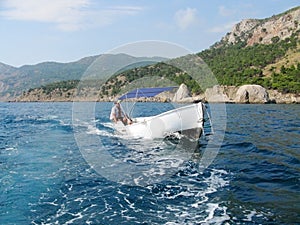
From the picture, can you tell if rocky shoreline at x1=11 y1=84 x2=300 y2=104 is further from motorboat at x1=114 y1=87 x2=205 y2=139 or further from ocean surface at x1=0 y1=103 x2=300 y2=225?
ocean surface at x1=0 y1=103 x2=300 y2=225

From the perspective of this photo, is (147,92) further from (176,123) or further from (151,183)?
(151,183)

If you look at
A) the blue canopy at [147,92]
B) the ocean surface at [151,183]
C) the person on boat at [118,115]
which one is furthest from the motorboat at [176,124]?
the person on boat at [118,115]

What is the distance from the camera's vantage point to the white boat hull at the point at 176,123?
23.0 m

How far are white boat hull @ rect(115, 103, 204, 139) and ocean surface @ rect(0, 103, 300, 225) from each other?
0.89 meters

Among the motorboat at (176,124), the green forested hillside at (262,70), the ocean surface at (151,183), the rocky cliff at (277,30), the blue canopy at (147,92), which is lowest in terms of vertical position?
the ocean surface at (151,183)

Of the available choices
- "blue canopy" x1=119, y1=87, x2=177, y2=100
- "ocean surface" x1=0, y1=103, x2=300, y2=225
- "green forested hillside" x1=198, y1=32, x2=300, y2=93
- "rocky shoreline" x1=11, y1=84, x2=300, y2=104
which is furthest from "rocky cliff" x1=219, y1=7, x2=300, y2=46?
"ocean surface" x1=0, y1=103, x2=300, y2=225

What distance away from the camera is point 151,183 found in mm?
14172

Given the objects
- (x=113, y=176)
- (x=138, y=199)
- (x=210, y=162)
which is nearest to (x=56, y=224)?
(x=138, y=199)

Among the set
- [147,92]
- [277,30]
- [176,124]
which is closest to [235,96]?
[147,92]

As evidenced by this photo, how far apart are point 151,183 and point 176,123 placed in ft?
31.4

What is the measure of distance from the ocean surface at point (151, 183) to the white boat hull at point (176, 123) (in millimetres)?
893

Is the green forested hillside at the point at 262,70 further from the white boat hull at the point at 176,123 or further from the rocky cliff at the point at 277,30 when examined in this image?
the white boat hull at the point at 176,123

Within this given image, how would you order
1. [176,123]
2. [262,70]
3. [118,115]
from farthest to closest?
[262,70]
[118,115]
[176,123]

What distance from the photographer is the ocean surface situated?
420 inches
